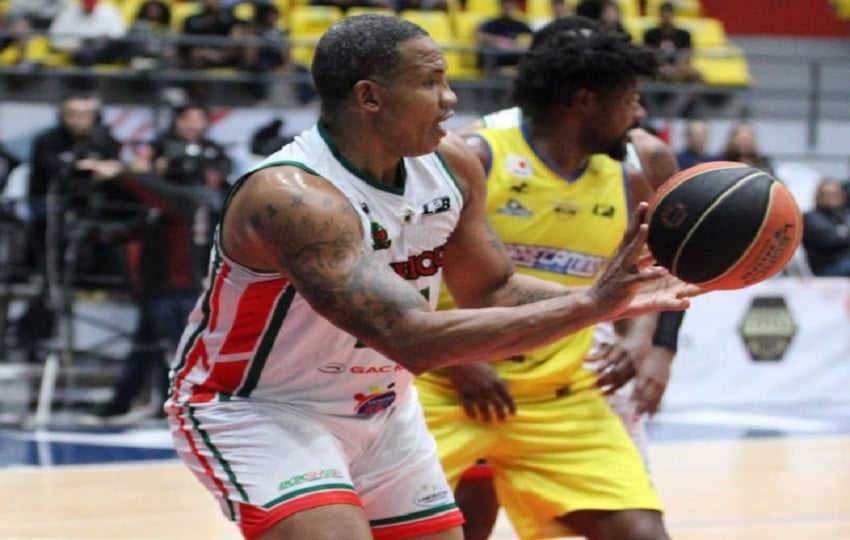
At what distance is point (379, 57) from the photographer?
3.41 metres

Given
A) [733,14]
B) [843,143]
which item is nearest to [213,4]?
[843,143]

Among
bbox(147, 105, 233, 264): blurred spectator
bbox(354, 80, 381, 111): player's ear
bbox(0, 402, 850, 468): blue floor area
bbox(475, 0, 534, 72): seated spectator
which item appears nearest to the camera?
bbox(354, 80, 381, 111): player's ear

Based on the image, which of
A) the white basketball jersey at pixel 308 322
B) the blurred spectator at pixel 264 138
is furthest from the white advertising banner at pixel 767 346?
the white basketball jersey at pixel 308 322

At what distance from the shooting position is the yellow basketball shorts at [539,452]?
4.47 meters

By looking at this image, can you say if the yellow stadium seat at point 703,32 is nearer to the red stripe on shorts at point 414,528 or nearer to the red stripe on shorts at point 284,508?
the red stripe on shorts at point 414,528

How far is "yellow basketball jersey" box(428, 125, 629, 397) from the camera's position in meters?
4.67

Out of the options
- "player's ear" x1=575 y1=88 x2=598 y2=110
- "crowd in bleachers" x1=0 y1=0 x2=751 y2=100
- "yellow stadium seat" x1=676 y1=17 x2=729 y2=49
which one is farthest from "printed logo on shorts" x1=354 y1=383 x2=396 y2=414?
"yellow stadium seat" x1=676 y1=17 x2=729 y2=49

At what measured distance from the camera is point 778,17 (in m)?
18.0

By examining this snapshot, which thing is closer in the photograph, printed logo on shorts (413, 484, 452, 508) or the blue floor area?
printed logo on shorts (413, 484, 452, 508)

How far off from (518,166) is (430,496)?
142 centimetres

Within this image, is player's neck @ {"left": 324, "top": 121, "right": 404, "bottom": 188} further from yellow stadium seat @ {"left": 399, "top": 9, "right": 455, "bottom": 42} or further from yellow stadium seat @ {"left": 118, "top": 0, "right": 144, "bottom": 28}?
yellow stadium seat @ {"left": 399, "top": 9, "right": 455, "bottom": 42}

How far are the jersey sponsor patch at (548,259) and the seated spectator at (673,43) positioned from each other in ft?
29.4

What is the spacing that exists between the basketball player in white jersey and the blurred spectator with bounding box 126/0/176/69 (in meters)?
8.34

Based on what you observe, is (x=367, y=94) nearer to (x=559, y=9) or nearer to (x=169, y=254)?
(x=169, y=254)
